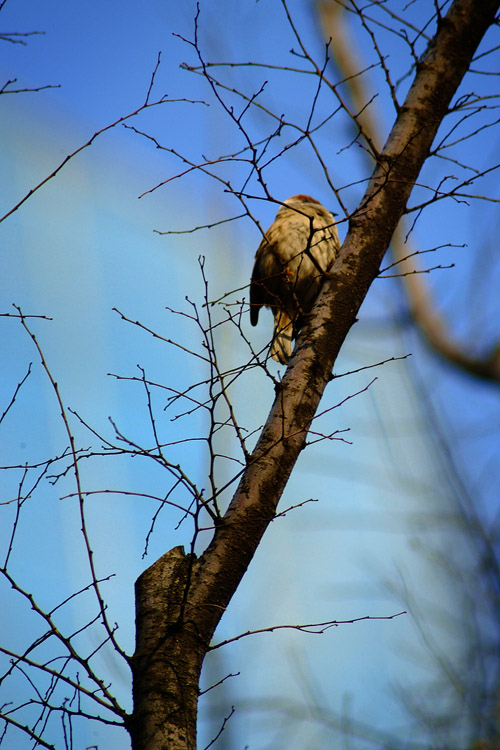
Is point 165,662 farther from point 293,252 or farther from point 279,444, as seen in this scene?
point 293,252

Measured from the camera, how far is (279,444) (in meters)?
2.29

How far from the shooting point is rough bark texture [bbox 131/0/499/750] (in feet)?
6.05

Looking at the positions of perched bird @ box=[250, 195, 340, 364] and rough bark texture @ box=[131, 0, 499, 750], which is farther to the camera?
perched bird @ box=[250, 195, 340, 364]

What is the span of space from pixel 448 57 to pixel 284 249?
185 cm

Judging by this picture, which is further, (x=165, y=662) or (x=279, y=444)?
(x=279, y=444)

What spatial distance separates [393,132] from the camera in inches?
112

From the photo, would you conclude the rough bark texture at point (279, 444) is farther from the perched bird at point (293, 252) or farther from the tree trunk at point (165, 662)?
the perched bird at point (293, 252)

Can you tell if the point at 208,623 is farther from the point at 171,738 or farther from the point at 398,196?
the point at 398,196

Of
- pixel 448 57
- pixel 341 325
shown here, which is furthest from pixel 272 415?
pixel 448 57

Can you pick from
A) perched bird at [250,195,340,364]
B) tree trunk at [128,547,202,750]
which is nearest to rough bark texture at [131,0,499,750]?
tree trunk at [128,547,202,750]

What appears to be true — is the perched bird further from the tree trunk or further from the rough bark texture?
the tree trunk

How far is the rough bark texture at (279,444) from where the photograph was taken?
1.84m

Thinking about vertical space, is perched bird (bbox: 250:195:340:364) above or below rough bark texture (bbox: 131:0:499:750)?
above

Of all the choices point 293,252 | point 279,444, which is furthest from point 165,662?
point 293,252
